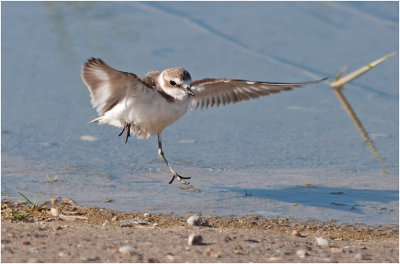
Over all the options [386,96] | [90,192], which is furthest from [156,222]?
[386,96]

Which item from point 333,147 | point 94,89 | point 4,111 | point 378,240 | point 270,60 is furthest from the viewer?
point 270,60

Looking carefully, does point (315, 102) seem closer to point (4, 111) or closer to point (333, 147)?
point (333, 147)

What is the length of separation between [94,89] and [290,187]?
182 centimetres

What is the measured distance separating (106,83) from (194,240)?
6.11ft

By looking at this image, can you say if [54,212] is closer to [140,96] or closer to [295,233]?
[140,96]

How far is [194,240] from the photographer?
407cm

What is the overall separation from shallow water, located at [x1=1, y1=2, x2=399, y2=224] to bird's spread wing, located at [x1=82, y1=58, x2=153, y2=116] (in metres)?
0.75

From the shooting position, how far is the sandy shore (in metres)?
3.86

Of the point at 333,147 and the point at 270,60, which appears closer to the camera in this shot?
the point at 333,147

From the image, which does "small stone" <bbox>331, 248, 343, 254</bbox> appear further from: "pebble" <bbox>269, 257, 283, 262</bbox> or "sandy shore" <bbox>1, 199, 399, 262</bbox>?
"pebble" <bbox>269, 257, 283, 262</bbox>

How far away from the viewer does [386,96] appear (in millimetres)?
8172

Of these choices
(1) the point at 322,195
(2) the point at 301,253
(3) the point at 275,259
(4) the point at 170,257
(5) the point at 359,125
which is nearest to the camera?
(4) the point at 170,257

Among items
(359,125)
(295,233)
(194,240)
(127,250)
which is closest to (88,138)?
(359,125)

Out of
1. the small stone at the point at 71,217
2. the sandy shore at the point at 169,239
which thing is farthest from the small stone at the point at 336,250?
the small stone at the point at 71,217
